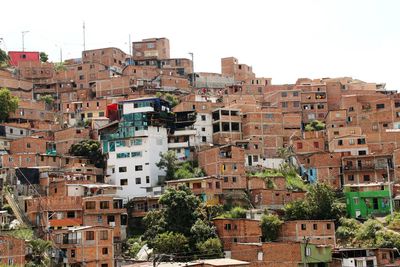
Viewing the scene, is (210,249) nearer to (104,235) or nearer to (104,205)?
(104,235)

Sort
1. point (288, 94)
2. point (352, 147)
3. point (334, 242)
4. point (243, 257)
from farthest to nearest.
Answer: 1. point (288, 94)
2. point (352, 147)
3. point (334, 242)
4. point (243, 257)

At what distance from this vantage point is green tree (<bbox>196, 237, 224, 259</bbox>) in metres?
38.9

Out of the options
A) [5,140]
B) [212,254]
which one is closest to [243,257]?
[212,254]

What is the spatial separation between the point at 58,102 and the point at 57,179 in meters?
21.8

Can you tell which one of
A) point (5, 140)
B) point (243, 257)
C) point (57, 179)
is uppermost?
point (5, 140)

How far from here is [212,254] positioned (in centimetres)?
3900

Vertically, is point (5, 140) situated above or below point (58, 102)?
below

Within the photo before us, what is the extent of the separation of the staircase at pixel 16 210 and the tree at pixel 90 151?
32.6 feet

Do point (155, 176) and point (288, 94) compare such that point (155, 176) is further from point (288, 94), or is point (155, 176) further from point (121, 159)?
point (288, 94)

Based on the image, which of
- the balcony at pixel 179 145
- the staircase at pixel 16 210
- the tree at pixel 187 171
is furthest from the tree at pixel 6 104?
the tree at pixel 187 171

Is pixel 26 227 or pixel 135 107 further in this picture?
pixel 135 107

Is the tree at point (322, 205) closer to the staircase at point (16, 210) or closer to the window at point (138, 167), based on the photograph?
the window at point (138, 167)

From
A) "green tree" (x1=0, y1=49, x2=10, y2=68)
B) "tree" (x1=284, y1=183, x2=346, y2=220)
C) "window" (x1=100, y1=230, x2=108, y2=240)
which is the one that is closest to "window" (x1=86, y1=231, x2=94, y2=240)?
"window" (x1=100, y1=230, x2=108, y2=240)

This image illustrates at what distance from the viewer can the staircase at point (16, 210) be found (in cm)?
4137
